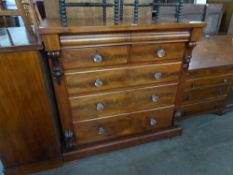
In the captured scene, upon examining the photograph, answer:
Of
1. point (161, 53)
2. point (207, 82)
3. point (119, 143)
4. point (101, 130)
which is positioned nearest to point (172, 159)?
point (119, 143)

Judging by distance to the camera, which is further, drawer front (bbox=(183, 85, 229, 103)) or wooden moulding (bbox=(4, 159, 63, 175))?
drawer front (bbox=(183, 85, 229, 103))

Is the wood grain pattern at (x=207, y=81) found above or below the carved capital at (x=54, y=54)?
below

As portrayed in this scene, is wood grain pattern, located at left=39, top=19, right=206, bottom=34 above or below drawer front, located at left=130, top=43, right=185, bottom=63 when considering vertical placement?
above

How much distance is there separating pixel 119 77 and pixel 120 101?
20 centimetres

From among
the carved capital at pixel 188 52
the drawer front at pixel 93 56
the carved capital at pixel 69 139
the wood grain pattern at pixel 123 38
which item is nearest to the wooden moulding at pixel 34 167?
the carved capital at pixel 69 139

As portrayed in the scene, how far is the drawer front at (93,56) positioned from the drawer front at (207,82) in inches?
28.7

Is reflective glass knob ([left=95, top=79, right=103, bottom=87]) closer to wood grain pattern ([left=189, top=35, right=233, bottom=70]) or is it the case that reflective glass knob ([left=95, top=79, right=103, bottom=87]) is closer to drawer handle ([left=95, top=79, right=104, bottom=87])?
drawer handle ([left=95, top=79, right=104, bottom=87])

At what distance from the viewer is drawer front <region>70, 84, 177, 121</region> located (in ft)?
3.82

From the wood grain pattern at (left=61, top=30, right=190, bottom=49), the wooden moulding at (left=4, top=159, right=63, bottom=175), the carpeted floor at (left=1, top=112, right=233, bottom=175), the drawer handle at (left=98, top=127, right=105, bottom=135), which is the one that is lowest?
the carpeted floor at (left=1, top=112, right=233, bottom=175)

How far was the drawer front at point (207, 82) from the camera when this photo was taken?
151cm

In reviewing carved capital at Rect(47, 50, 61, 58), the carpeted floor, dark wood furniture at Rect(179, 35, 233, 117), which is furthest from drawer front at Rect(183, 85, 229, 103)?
carved capital at Rect(47, 50, 61, 58)

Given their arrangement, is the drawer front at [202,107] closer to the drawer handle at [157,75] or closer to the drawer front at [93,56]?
the drawer handle at [157,75]

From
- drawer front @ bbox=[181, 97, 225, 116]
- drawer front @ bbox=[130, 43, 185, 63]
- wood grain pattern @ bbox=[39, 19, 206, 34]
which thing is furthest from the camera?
drawer front @ bbox=[181, 97, 225, 116]

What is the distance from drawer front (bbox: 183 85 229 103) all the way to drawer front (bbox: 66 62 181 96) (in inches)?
14.9
